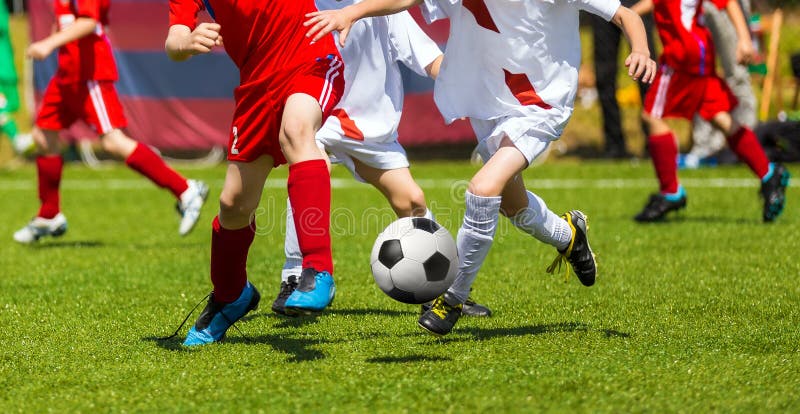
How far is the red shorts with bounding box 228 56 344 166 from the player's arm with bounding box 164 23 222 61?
0.80ft

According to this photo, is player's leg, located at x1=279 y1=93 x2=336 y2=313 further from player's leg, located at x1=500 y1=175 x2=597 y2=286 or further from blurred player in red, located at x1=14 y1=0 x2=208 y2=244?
blurred player in red, located at x1=14 y1=0 x2=208 y2=244

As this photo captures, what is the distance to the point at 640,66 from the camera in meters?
3.90

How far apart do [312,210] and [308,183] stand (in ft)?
0.30

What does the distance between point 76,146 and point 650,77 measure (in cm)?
1051

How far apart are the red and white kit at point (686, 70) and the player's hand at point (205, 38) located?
15.2ft

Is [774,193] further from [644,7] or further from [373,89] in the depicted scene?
[373,89]

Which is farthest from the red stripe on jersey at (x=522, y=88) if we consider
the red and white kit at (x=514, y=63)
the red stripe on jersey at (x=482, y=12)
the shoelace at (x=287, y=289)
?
the shoelace at (x=287, y=289)

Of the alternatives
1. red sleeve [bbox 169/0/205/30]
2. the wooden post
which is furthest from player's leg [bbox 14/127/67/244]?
the wooden post

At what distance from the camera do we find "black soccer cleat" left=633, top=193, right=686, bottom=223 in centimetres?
773

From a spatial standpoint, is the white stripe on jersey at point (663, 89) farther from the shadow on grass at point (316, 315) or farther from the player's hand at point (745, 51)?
the shadow on grass at point (316, 315)

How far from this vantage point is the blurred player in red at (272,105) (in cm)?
367

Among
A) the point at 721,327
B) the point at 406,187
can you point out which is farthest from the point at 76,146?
the point at 721,327

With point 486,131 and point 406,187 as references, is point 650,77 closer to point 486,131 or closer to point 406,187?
point 486,131

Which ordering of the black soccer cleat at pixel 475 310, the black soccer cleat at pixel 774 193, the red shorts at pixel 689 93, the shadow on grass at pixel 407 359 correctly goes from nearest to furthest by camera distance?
the shadow on grass at pixel 407 359 < the black soccer cleat at pixel 475 310 < the black soccer cleat at pixel 774 193 < the red shorts at pixel 689 93
